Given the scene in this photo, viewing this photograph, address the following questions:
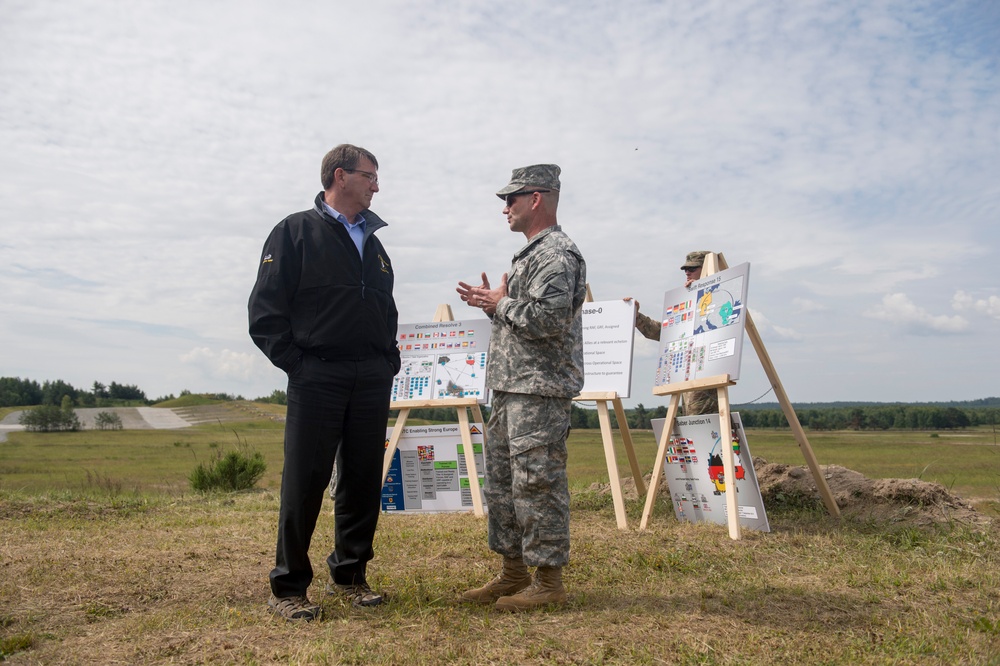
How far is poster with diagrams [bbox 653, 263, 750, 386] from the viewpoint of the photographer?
18.7 ft

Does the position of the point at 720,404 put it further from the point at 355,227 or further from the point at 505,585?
the point at 355,227

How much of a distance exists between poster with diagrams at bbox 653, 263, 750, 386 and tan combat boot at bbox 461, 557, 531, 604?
2498 mm

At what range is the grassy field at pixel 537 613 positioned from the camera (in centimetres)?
310

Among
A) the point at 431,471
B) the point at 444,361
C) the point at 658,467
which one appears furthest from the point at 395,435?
the point at 658,467

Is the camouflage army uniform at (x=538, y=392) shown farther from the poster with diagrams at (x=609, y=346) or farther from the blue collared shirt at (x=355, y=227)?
the poster with diagrams at (x=609, y=346)

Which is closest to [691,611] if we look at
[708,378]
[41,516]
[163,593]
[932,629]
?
[932,629]

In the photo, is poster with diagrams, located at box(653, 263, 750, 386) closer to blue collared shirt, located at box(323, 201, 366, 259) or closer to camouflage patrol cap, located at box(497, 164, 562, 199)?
camouflage patrol cap, located at box(497, 164, 562, 199)

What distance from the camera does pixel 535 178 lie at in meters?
3.90

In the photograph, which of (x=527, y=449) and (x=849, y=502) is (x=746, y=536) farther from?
(x=527, y=449)

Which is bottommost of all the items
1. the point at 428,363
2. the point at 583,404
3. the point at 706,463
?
the point at 706,463

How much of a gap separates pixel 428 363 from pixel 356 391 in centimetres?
363

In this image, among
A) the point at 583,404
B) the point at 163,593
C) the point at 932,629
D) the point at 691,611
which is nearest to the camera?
the point at 932,629

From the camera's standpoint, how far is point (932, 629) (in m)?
3.34

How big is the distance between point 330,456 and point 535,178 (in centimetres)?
181
